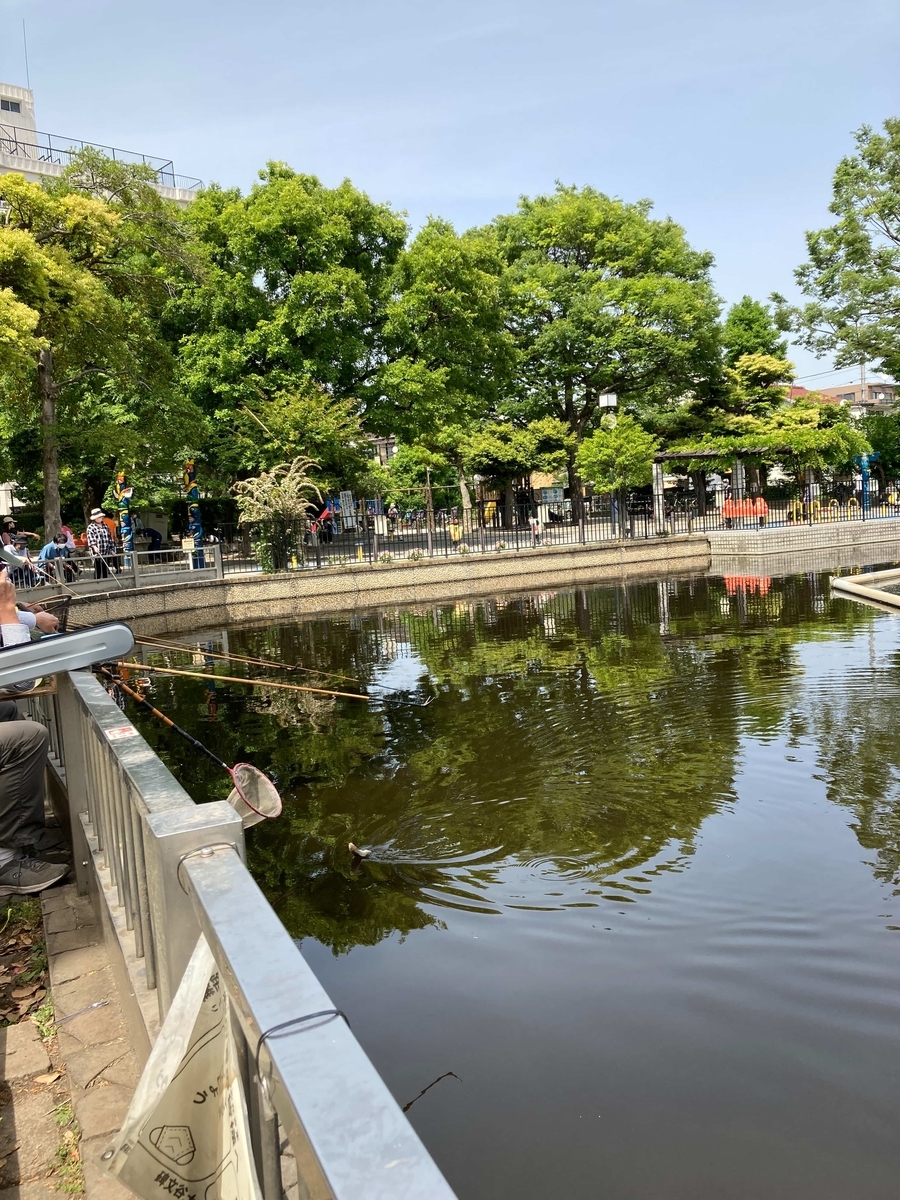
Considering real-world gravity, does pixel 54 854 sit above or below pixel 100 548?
below

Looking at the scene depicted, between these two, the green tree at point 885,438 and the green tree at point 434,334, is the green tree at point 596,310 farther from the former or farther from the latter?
the green tree at point 885,438

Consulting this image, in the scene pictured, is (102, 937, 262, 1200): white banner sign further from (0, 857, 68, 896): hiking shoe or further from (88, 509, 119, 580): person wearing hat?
(88, 509, 119, 580): person wearing hat

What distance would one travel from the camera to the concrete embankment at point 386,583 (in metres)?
20.5

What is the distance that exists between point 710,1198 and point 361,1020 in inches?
71.7

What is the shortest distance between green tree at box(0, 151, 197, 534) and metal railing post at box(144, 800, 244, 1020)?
52.9ft

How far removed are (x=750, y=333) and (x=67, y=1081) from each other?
4071cm

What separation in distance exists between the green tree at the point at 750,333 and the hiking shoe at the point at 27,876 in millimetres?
38748

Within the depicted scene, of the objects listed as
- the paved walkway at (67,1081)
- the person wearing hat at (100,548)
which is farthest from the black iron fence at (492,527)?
the paved walkway at (67,1081)

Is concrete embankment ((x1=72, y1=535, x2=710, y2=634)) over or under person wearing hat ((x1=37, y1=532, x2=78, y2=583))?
under

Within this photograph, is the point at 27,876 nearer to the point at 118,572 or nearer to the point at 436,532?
the point at 118,572

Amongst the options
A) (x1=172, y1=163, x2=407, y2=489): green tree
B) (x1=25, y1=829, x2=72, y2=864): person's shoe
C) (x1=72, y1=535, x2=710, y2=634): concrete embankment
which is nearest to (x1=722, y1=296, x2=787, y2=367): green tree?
(x1=72, y1=535, x2=710, y2=634): concrete embankment

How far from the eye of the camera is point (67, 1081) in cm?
284

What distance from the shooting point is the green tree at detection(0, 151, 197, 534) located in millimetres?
18703

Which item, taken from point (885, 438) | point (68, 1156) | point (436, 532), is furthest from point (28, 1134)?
point (885, 438)
